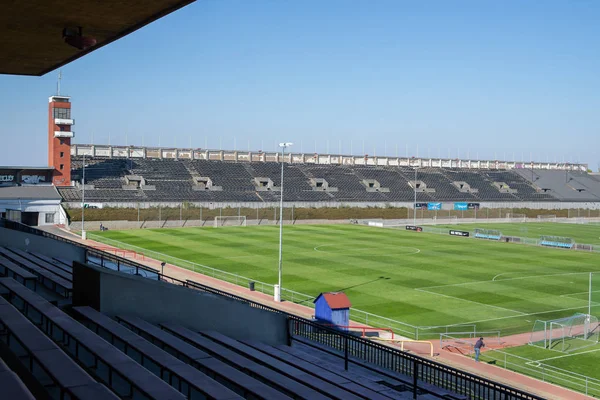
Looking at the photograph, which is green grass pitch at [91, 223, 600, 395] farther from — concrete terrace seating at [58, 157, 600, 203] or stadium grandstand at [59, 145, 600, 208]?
stadium grandstand at [59, 145, 600, 208]

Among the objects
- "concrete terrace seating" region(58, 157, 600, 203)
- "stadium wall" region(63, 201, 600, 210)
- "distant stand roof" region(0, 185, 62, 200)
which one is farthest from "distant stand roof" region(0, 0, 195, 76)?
"concrete terrace seating" region(58, 157, 600, 203)

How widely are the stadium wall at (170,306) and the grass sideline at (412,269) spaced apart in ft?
44.5

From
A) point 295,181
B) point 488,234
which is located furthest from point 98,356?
point 295,181

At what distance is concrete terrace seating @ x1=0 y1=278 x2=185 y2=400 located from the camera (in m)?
7.44

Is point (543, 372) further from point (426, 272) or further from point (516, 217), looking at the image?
point (516, 217)

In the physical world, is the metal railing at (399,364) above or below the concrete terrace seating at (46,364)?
below

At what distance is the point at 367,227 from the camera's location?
245 feet

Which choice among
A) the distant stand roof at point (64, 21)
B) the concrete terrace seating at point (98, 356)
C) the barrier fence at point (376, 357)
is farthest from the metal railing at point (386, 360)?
the distant stand roof at point (64, 21)

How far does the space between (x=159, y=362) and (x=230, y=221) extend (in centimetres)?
6474

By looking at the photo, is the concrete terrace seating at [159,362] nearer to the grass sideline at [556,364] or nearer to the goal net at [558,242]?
the grass sideline at [556,364]

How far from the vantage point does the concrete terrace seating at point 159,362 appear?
7.90m

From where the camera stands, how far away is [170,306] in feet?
43.7

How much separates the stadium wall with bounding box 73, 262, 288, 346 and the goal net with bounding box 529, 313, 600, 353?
13.9 meters

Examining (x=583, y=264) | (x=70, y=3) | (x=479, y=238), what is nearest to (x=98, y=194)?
(x=479, y=238)
